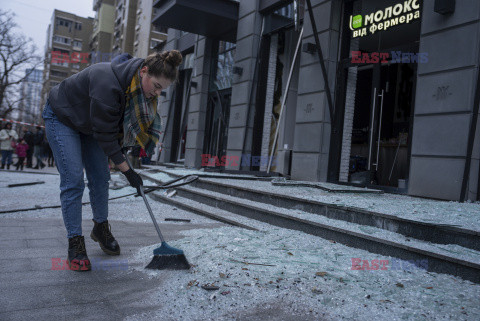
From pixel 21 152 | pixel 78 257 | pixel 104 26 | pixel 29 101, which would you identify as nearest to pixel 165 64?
pixel 78 257

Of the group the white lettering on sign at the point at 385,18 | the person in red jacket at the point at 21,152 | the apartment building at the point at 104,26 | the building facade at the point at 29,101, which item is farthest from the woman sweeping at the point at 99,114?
the apartment building at the point at 104,26

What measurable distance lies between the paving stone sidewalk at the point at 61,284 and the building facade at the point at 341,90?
4.40 m

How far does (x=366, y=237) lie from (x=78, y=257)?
2.44 m

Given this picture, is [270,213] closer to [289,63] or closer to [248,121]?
[248,121]

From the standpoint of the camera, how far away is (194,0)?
1113cm

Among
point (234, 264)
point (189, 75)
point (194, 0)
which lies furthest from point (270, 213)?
point (189, 75)

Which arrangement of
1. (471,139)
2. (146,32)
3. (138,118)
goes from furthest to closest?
(146,32) → (471,139) → (138,118)

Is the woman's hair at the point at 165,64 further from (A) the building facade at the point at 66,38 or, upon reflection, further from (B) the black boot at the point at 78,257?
(A) the building facade at the point at 66,38

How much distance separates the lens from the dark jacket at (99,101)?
2.66 metres

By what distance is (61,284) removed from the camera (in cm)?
250

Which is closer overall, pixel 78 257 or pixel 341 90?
pixel 78 257

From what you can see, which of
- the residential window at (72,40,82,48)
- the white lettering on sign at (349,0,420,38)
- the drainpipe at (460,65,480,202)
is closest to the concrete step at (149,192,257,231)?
the drainpipe at (460,65,480,202)

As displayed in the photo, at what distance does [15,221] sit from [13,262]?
1.90 m

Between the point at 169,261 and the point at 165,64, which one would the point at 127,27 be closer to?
the point at 165,64
